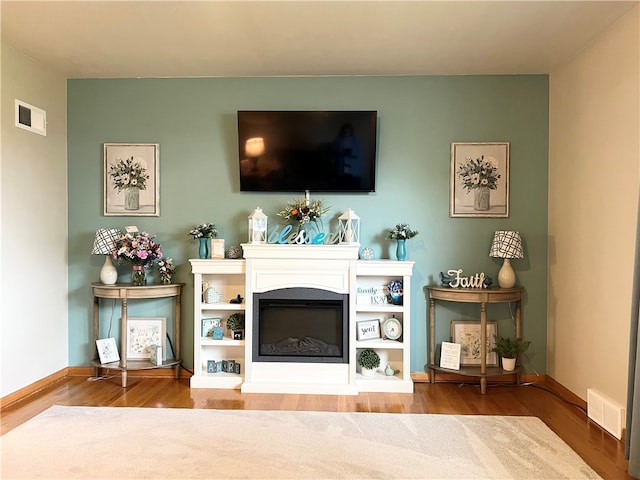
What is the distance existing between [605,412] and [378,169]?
2380 millimetres

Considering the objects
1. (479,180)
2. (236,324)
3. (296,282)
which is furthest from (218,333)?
(479,180)

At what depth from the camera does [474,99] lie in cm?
391

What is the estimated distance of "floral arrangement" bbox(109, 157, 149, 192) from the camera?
4016 mm

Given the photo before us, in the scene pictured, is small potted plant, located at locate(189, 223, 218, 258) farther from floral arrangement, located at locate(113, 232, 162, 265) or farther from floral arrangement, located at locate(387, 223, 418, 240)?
floral arrangement, located at locate(387, 223, 418, 240)

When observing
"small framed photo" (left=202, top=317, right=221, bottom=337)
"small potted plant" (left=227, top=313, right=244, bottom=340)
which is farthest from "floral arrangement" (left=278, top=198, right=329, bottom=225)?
"small framed photo" (left=202, top=317, right=221, bottom=337)

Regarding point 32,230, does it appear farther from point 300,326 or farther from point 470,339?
point 470,339

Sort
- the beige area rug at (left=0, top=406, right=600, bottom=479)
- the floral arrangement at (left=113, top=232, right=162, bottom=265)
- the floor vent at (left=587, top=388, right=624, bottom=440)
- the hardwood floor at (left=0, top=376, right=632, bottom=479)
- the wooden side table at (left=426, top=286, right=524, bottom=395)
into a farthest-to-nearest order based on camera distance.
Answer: the floral arrangement at (left=113, top=232, right=162, bottom=265), the wooden side table at (left=426, top=286, right=524, bottom=395), the hardwood floor at (left=0, top=376, right=632, bottom=479), the floor vent at (left=587, top=388, right=624, bottom=440), the beige area rug at (left=0, top=406, right=600, bottom=479)

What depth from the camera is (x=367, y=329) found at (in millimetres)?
3791

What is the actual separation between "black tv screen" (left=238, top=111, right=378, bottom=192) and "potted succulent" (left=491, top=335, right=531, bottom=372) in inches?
65.2

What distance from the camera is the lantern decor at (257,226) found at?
377 cm

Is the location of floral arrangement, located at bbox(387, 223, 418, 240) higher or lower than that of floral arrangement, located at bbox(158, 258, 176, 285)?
higher

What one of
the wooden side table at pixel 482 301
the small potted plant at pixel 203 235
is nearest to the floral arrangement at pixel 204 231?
the small potted plant at pixel 203 235

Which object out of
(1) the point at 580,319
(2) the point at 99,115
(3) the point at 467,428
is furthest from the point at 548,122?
(2) the point at 99,115

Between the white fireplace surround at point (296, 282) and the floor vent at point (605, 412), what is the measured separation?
5.36 feet
